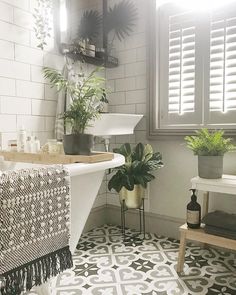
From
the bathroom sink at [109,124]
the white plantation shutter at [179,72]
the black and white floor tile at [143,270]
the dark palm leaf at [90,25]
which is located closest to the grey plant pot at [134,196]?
the black and white floor tile at [143,270]

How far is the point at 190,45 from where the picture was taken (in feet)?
7.76

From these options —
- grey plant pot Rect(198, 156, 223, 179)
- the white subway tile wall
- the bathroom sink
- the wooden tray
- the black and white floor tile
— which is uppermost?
the white subway tile wall

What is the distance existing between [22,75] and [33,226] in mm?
1368

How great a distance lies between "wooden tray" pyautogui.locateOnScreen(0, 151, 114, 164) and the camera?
1366 mm

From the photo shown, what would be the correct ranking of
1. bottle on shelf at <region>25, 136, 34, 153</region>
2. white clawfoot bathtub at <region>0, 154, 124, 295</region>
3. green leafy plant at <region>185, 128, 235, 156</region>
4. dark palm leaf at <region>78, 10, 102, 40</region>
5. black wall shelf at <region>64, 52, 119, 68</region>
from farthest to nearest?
dark palm leaf at <region>78, 10, 102, 40</region> → black wall shelf at <region>64, 52, 119, 68</region> → green leafy plant at <region>185, 128, 235, 156</region> → bottle on shelf at <region>25, 136, 34, 153</region> → white clawfoot bathtub at <region>0, 154, 124, 295</region>

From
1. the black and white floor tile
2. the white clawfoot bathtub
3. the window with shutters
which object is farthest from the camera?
the window with shutters

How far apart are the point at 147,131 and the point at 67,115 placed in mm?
1234

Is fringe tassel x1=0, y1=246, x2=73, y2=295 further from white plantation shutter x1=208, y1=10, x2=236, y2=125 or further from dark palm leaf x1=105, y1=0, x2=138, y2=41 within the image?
dark palm leaf x1=105, y1=0, x2=138, y2=41

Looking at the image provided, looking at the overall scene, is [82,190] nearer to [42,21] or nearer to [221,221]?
[221,221]

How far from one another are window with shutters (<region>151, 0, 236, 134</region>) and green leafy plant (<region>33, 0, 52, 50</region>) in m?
0.94

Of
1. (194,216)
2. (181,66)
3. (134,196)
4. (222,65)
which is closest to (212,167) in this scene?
(194,216)

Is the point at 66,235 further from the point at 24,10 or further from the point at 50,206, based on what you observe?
the point at 24,10

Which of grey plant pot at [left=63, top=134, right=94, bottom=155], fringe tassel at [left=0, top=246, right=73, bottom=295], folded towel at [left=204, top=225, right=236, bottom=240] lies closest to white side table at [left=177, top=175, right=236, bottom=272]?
folded towel at [left=204, top=225, right=236, bottom=240]

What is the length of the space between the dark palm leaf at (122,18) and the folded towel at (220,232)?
184 centimetres
